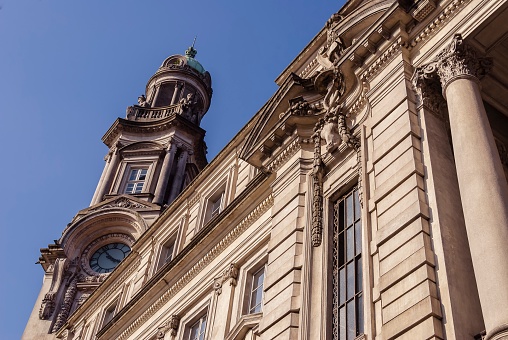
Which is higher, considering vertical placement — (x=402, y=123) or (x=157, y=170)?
(x=157, y=170)

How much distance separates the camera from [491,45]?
13.3 m

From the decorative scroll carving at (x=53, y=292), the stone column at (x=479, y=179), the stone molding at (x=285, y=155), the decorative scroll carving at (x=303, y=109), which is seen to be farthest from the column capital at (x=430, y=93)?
the decorative scroll carving at (x=53, y=292)

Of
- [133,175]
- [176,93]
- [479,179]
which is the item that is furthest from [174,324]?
[176,93]

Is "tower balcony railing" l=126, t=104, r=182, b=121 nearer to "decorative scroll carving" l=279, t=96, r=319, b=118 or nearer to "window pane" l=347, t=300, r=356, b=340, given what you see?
"decorative scroll carving" l=279, t=96, r=319, b=118

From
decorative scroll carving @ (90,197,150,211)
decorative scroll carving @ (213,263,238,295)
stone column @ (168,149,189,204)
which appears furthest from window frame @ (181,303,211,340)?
stone column @ (168,149,189,204)

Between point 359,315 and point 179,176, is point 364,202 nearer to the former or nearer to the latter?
point 359,315

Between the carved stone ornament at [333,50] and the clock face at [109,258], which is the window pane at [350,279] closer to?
the carved stone ornament at [333,50]

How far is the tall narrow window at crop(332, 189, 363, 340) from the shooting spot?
41.1 feet

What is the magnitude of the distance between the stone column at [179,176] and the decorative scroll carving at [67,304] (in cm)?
751

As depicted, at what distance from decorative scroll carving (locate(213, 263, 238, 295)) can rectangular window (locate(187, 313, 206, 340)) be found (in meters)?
1.21

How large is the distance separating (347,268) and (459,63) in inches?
177

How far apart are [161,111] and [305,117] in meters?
31.1

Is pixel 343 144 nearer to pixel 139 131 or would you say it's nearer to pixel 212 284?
pixel 212 284

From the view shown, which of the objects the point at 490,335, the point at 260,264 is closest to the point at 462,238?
the point at 490,335
